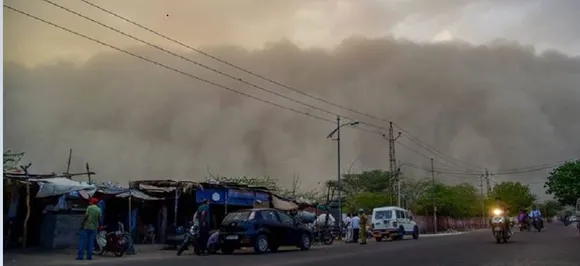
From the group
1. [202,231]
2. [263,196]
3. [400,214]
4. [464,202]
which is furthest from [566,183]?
[202,231]

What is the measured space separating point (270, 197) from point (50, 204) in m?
9.33

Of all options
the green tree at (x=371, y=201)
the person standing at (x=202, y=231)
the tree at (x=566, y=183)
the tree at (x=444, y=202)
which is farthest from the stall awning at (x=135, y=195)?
the tree at (x=566, y=183)

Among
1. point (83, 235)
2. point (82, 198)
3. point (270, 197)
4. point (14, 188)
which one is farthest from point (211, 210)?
point (83, 235)

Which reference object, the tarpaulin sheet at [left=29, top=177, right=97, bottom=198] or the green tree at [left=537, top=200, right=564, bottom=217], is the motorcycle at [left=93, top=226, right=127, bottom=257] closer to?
the tarpaulin sheet at [left=29, top=177, right=97, bottom=198]

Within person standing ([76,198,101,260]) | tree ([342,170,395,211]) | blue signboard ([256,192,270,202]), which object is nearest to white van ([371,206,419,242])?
blue signboard ([256,192,270,202])

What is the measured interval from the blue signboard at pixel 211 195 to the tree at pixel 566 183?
52523 millimetres

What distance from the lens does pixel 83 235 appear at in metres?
12.0

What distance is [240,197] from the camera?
21.4 meters

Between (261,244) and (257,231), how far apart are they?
0.35 metres

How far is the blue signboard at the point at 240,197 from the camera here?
68.8ft

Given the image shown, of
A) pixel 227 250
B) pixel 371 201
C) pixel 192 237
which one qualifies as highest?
pixel 371 201

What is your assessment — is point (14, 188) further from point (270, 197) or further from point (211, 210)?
point (270, 197)

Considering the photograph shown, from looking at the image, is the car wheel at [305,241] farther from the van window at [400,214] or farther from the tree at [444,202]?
the tree at [444,202]

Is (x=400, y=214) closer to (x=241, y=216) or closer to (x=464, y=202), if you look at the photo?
(x=241, y=216)
